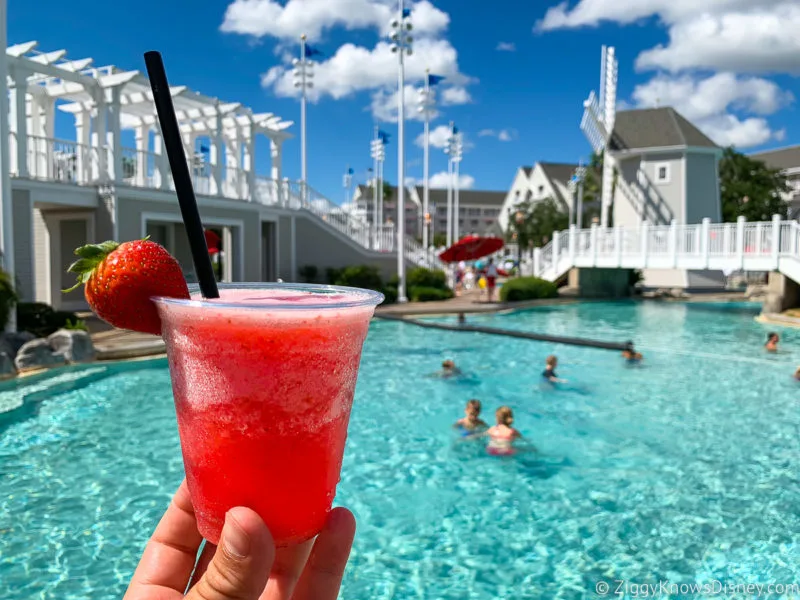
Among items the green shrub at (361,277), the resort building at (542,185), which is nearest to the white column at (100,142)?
the green shrub at (361,277)

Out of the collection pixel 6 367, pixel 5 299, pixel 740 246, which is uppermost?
pixel 740 246

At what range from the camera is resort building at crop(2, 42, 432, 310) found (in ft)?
46.8

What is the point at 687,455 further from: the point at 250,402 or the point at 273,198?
the point at 273,198

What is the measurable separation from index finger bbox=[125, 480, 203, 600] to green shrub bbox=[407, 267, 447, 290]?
2207cm

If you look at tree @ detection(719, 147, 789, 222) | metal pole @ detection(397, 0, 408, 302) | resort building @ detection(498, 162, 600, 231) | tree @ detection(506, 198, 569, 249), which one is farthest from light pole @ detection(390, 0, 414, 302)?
resort building @ detection(498, 162, 600, 231)

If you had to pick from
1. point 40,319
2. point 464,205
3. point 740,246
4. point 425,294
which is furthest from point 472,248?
point 464,205

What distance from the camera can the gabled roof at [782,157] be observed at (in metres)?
57.5

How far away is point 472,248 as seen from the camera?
79.3 ft

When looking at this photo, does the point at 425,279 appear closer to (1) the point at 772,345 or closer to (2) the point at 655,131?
(1) the point at 772,345

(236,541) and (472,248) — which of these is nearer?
(236,541)

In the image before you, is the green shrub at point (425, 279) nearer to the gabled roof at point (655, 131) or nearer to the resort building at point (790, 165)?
the gabled roof at point (655, 131)

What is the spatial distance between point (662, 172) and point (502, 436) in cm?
2893

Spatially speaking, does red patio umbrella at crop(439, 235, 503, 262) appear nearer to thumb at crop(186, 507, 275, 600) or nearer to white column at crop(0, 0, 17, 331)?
white column at crop(0, 0, 17, 331)

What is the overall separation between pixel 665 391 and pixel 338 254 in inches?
615
